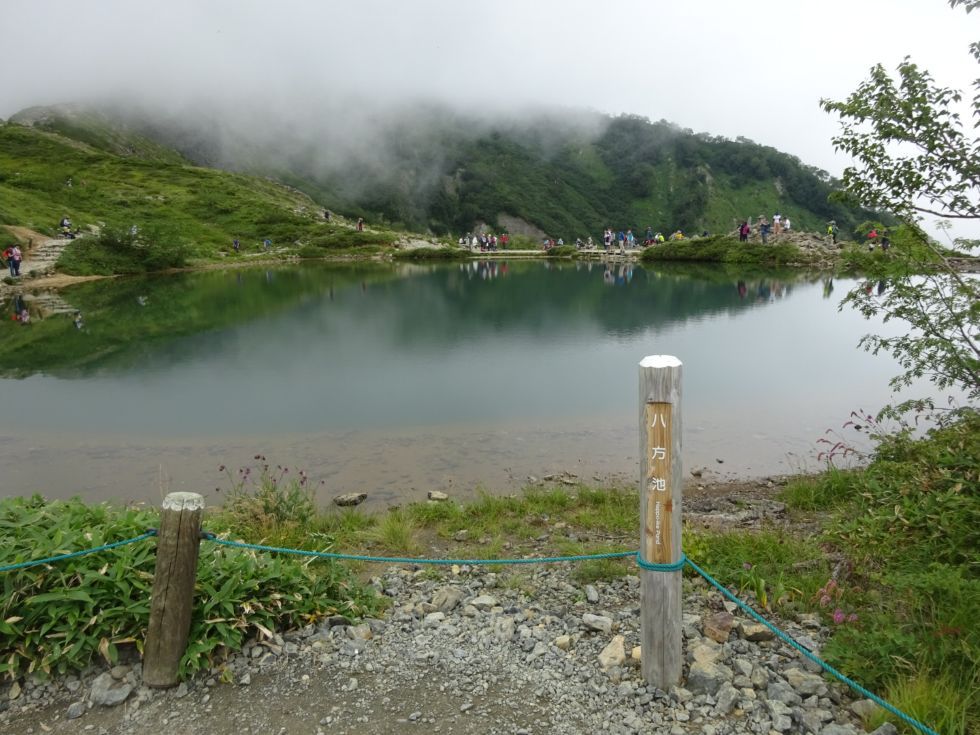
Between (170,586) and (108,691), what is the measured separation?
79cm

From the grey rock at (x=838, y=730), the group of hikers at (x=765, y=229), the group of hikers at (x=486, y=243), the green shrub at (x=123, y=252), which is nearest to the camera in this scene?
the grey rock at (x=838, y=730)

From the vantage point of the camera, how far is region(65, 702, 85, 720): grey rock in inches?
155

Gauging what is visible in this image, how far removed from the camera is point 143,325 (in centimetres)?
2572

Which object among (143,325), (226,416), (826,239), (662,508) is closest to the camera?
(662,508)

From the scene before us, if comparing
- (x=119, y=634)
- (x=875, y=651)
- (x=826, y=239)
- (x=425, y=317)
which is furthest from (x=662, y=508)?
(x=826, y=239)

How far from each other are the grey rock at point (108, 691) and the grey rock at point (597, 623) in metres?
3.21

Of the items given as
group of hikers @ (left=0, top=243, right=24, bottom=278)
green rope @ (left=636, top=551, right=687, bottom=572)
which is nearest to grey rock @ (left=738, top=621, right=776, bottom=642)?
green rope @ (left=636, top=551, right=687, bottom=572)

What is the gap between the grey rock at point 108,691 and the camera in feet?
13.3

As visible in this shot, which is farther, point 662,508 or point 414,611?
point 414,611

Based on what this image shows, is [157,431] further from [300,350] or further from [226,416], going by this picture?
[300,350]

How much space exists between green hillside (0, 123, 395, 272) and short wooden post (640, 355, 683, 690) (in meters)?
50.2

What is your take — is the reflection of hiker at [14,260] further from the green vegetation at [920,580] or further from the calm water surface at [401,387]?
the green vegetation at [920,580]

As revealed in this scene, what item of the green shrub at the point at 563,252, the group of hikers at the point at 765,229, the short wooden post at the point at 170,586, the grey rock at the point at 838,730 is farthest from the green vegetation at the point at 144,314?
the group of hikers at the point at 765,229

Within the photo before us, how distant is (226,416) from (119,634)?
10395mm
